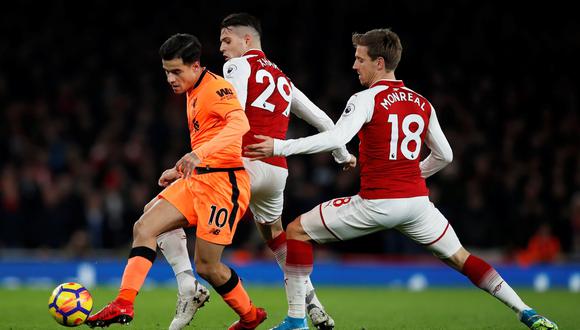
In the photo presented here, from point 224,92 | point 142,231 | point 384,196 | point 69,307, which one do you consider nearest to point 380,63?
point 384,196

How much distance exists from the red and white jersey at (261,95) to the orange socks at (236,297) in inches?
44.2

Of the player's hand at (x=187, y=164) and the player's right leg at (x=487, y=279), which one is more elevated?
the player's hand at (x=187, y=164)

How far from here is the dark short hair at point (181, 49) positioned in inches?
258

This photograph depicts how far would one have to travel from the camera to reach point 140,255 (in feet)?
21.2

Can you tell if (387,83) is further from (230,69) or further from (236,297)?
(236,297)

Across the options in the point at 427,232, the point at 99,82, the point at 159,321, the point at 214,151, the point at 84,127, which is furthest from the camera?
the point at 99,82

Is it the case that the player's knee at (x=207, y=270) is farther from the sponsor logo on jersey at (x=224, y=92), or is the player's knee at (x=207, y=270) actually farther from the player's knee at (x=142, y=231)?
the sponsor logo on jersey at (x=224, y=92)

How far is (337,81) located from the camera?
19.2 m

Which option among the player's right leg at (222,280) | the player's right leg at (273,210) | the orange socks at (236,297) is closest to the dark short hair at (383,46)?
the player's right leg at (273,210)

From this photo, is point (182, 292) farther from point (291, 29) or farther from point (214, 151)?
point (291, 29)

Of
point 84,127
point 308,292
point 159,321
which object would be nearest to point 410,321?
point 308,292

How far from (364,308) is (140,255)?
4.54m

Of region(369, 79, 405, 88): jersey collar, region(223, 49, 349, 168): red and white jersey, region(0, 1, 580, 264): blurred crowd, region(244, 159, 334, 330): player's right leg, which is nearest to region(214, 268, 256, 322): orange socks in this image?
region(244, 159, 334, 330): player's right leg

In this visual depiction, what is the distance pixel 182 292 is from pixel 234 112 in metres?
1.53
